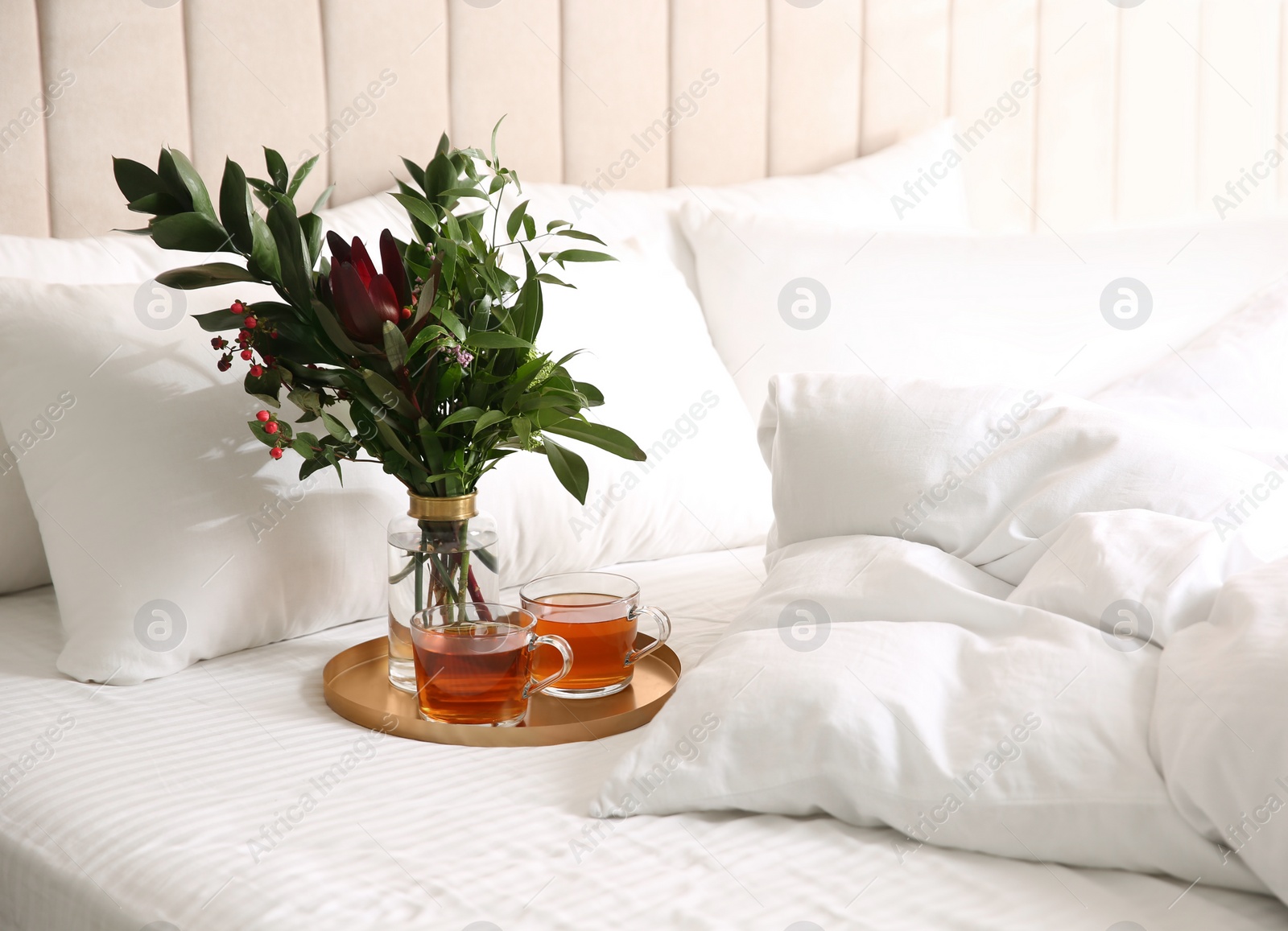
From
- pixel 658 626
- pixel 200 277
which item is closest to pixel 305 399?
pixel 200 277

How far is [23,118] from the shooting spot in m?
1.25

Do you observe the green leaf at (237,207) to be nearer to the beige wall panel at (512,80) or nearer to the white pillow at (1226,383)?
the beige wall panel at (512,80)

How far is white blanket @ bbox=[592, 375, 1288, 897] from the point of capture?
63 centimetres

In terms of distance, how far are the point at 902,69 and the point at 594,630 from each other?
161cm

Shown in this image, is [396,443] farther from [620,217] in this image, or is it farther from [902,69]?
[902,69]

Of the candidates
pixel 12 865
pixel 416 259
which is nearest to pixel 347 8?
pixel 416 259

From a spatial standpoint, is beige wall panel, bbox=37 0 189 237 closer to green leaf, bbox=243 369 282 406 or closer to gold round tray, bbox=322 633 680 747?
green leaf, bbox=243 369 282 406

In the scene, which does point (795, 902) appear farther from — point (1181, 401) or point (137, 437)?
point (1181, 401)

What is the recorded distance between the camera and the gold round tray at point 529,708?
2.74ft

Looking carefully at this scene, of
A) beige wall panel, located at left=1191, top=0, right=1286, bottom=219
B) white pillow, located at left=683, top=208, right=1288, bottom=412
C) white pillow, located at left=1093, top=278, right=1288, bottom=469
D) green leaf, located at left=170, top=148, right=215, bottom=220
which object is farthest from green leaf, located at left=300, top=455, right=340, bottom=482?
beige wall panel, located at left=1191, top=0, right=1286, bottom=219

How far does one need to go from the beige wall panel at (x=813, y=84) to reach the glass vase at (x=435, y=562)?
1274mm

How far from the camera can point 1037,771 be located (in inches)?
25.8

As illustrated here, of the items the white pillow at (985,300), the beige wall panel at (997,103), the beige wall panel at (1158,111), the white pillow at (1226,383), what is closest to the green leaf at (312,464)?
the white pillow at (985,300)

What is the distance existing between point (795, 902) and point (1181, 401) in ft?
2.97
